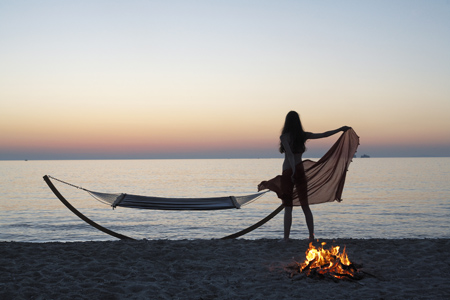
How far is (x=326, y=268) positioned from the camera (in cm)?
485

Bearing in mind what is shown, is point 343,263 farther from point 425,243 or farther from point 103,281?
point 103,281

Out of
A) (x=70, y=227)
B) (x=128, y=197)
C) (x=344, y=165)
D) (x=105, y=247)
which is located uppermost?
(x=344, y=165)

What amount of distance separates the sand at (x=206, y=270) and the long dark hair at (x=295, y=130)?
1723mm

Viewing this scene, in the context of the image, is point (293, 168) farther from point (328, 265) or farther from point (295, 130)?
point (328, 265)

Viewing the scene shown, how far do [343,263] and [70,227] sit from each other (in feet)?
45.5

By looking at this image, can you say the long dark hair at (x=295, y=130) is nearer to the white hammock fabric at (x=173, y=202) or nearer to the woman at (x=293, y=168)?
the woman at (x=293, y=168)

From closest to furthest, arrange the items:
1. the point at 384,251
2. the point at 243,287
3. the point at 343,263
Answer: the point at 243,287, the point at 343,263, the point at 384,251

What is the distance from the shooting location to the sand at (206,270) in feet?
14.2

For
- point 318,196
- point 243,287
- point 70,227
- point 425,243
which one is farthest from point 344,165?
point 70,227

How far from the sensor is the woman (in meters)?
6.22

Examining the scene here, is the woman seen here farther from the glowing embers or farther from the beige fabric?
the glowing embers

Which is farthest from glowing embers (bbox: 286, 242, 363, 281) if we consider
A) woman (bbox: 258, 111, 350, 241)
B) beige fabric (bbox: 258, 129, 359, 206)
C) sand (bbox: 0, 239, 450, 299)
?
beige fabric (bbox: 258, 129, 359, 206)

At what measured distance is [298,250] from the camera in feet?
20.7

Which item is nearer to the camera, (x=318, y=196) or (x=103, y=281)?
(x=103, y=281)
